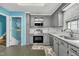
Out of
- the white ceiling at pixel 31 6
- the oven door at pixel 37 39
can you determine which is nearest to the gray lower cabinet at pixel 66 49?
the white ceiling at pixel 31 6

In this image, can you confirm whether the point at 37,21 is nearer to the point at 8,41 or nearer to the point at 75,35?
the point at 8,41

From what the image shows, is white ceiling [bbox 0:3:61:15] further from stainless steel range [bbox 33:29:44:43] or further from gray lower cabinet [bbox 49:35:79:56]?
stainless steel range [bbox 33:29:44:43]

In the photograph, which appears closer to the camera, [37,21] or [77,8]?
[77,8]

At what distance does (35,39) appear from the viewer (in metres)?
6.08

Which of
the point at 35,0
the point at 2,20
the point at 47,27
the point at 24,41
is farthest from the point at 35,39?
the point at 35,0

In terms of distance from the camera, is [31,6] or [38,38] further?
[38,38]

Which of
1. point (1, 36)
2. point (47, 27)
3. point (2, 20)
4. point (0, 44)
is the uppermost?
point (2, 20)

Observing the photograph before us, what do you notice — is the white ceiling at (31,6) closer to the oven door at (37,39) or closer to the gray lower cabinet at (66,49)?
the gray lower cabinet at (66,49)

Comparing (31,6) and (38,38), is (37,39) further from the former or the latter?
(31,6)

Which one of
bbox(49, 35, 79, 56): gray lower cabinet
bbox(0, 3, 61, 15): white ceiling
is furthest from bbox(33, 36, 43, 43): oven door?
bbox(49, 35, 79, 56): gray lower cabinet

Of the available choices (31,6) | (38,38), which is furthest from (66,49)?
(38,38)

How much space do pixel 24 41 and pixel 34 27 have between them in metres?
1.25

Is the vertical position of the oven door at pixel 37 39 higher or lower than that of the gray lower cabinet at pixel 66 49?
lower

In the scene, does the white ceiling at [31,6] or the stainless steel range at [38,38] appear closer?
the white ceiling at [31,6]
